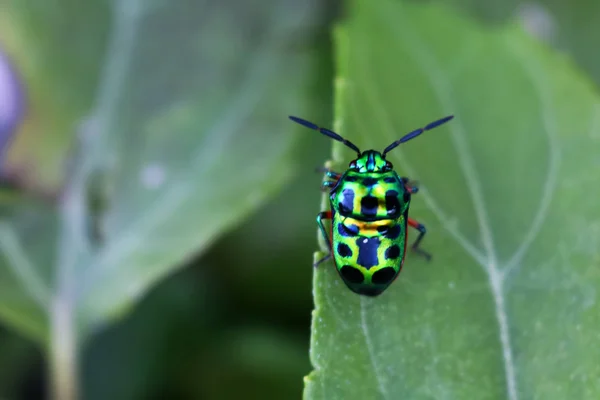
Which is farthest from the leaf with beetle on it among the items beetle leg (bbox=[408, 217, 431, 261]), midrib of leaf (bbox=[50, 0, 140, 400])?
beetle leg (bbox=[408, 217, 431, 261])

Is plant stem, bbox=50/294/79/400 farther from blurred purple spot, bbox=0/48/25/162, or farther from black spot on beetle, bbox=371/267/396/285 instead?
black spot on beetle, bbox=371/267/396/285

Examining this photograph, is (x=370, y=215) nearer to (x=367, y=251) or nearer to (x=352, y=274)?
(x=367, y=251)

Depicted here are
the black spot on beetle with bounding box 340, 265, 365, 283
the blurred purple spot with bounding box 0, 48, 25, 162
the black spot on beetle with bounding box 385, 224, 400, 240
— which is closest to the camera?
the black spot on beetle with bounding box 340, 265, 365, 283

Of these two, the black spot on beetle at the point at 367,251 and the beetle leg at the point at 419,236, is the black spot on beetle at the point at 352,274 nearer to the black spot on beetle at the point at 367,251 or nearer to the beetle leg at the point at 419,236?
the black spot on beetle at the point at 367,251

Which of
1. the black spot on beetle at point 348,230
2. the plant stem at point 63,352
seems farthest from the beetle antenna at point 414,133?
the plant stem at point 63,352

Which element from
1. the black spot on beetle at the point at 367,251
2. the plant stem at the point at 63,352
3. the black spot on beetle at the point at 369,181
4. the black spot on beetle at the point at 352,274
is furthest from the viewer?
the plant stem at the point at 63,352

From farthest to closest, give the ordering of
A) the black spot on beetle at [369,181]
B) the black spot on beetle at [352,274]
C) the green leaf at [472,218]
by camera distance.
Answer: the black spot on beetle at [369,181]
the black spot on beetle at [352,274]
the green leaf at [472,218]

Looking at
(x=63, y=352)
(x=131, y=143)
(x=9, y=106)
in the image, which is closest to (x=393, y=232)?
(x=131, y=143)
